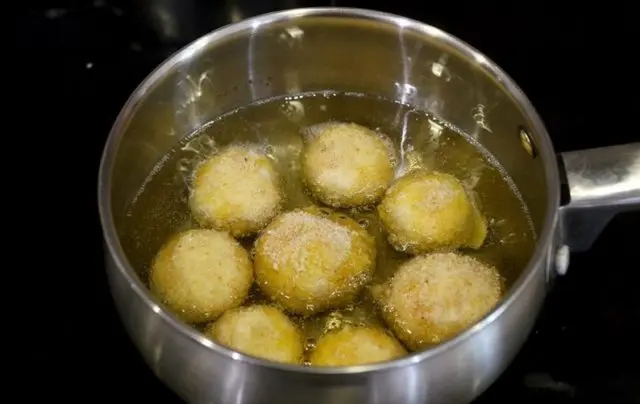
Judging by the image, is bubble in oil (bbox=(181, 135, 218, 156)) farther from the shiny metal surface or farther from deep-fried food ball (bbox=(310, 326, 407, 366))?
deep-fried food ball (bbox=(310, 326, 407, 366))

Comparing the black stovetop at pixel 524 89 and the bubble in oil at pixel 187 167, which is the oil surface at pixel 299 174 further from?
the black stovetop at pixel 524 89

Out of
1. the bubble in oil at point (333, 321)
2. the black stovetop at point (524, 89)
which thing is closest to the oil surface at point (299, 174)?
the bubble in oil at point (333, 321)

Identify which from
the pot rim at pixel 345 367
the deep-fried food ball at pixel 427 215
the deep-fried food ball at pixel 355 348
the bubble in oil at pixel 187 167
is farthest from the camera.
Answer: the bubble in oil at pixel 187 167

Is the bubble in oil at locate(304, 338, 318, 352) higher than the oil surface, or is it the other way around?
the oil surface

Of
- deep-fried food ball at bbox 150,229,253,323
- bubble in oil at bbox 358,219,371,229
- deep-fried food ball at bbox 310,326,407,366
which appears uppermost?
deep-fried food ball at bbox 150,229,253,323

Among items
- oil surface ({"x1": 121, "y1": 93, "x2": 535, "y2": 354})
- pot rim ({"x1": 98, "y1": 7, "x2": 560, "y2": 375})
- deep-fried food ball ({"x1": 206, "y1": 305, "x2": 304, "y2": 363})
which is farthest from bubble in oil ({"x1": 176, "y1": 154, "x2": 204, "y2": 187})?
deep-fried food ball ({"x1": 206, "y1": 305, "x2": 304, "y2": 363})

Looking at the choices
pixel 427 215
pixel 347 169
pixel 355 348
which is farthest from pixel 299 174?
pixel 355 348
